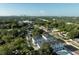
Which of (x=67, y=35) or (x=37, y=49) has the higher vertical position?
(x=67, y=35)

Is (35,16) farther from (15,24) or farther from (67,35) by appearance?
(67,35)

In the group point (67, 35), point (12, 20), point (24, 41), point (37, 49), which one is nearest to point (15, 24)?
point (12, 20)

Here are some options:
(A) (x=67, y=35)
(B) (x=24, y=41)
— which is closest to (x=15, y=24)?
(B) (x=24, y=41)

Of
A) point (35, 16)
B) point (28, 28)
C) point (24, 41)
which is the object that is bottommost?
point (24, 41)

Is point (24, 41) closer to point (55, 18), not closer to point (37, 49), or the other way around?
point (37, 49)

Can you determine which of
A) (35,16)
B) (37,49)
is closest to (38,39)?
(37,49)

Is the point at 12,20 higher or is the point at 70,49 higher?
the point at 12,20
